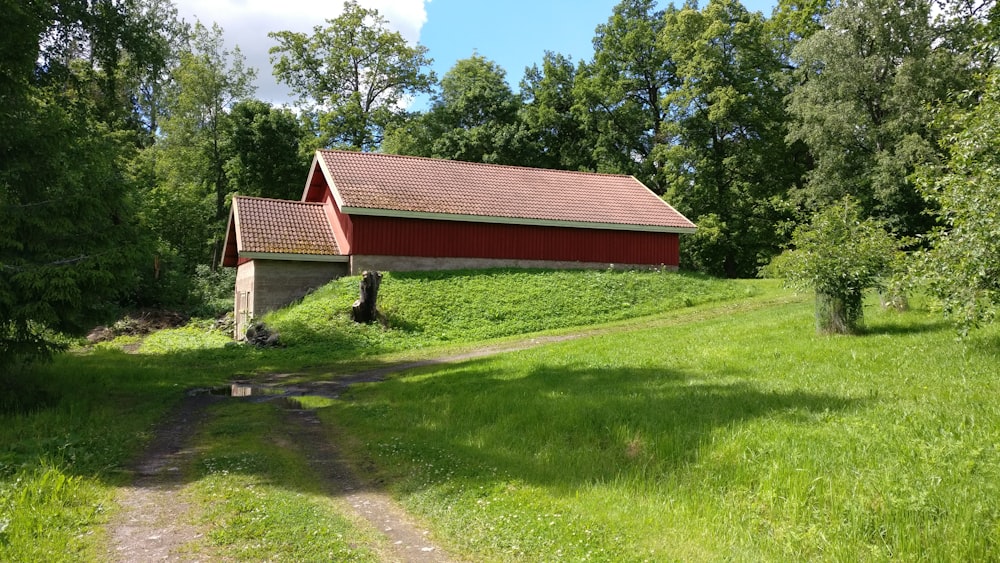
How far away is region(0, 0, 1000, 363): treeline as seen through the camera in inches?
390

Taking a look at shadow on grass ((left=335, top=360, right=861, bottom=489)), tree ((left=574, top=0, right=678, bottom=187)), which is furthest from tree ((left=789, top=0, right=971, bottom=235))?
shadow on grass ((left=335, top=360, right=861, bottom=489))

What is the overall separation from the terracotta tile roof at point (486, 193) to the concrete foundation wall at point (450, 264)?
182 centimetres

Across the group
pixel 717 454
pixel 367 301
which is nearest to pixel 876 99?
pixel 367 301

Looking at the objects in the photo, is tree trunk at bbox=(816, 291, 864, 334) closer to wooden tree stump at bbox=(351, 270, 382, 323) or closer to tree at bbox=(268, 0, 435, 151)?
wooden tree stump at bbox=(351, 270, 382, 323)

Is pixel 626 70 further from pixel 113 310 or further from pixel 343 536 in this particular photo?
pixel 343 536

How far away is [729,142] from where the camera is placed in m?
38.9

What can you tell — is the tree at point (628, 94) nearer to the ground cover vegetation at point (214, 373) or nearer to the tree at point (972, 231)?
the ground cover vegetation at point (214, 373)

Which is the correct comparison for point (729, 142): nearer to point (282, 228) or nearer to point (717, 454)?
point (282, 228)

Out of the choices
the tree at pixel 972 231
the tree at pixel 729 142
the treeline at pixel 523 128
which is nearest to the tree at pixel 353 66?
the treeline at pixel 523 128

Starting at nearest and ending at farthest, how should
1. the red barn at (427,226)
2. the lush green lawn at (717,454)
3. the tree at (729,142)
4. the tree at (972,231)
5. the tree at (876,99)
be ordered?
Answer: the lush green lawn at (717,454)
the tree at (972,231)
the red barn at (427,226)
the tree at (876,99)
the tree at (729,142)

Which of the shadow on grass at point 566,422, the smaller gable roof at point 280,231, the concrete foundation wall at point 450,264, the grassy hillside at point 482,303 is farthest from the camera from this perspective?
the concrete foundation wall at point 450,264

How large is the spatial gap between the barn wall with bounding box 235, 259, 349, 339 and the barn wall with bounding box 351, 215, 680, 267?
1503 mm

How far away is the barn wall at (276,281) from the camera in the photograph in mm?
23203

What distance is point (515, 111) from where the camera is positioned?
45562 millimetres
